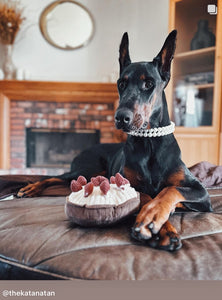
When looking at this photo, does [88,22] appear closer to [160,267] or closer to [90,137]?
[90,137]

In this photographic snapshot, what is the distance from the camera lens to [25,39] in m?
3.66

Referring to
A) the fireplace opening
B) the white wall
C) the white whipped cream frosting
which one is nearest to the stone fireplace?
the fireplace opening

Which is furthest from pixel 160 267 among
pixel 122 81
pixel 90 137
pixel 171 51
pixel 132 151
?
pixel 90 137

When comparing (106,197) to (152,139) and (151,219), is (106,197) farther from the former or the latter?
(152,139)

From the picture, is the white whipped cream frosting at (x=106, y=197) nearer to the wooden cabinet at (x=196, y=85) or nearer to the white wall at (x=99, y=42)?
the wooden cabinet at (x=196, y=85)

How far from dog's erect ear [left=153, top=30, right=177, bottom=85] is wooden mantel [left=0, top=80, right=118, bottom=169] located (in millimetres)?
2387

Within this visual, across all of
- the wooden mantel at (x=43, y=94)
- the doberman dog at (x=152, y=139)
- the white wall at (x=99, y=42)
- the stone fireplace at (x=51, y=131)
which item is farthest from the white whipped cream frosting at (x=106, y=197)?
the white wall at (x=99, y=42)

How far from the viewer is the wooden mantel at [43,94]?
3387mm

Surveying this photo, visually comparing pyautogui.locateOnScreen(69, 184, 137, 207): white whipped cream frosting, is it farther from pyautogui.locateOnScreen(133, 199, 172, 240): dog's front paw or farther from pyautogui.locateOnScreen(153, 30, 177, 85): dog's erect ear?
pyautogui.locateOnScreen(153, 30, 177, 85): dog's erect ear

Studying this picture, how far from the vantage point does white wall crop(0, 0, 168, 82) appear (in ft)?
11.9

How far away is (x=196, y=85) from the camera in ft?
10.7

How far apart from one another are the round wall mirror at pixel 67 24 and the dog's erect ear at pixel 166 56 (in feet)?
9.51

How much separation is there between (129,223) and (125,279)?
264 mm

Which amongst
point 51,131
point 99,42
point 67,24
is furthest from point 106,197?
point 67,24
